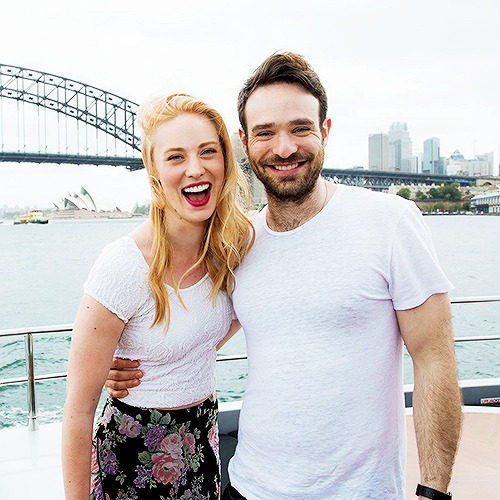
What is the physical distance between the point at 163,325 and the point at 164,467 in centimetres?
27

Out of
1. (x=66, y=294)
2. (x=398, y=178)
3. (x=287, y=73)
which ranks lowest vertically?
(x=66, y=294)

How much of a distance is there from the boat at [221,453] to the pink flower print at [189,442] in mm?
665

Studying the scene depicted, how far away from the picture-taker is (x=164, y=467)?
1011 mm

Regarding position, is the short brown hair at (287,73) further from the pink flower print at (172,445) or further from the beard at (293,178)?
the pink flower print at (172,445)

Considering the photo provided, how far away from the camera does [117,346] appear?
1.02m

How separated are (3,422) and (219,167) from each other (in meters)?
5.64

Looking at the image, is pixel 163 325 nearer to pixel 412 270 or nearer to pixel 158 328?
pixel 158 328

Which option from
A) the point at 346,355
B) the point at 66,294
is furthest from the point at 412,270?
the point at 66,294

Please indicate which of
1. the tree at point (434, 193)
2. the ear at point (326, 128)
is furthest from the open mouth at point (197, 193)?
the tree at point (434, 193)

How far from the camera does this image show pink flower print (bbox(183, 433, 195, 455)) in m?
1.03

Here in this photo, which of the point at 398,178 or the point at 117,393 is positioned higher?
the point at 398,178

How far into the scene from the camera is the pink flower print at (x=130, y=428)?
1005mm

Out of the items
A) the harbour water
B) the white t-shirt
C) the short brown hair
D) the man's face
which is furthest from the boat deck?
the harbour water

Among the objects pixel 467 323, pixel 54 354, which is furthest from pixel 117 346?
pixel 467 323
